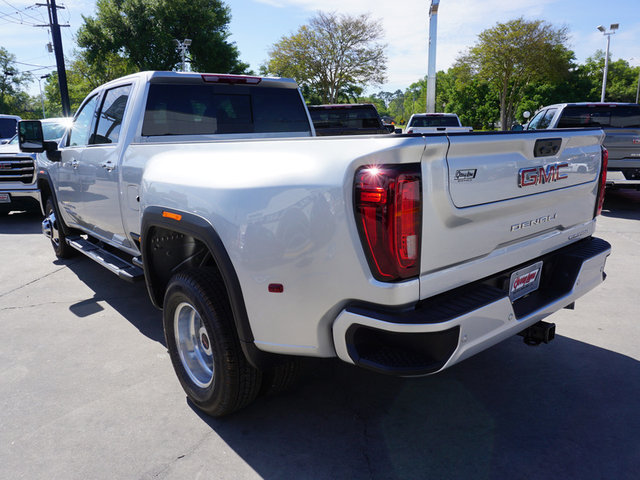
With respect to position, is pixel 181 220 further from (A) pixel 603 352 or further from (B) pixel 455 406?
(A) pixel 603 352

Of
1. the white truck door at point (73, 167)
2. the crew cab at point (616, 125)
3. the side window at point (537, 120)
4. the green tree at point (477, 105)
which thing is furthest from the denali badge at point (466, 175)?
the green tree at point (477, 105)

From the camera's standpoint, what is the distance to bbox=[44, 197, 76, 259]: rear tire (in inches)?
233

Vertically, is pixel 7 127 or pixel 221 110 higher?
pixel 7 127

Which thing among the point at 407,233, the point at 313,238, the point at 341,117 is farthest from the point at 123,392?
Answer: the point at 341,117

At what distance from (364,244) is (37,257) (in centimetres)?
643

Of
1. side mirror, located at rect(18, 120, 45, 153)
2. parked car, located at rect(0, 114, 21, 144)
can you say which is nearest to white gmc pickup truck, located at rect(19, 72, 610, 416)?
side mirror, located at rect(18, 120, 45, 153)

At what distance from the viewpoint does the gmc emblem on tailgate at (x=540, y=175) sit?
2.33 m

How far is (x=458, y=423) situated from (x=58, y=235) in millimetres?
5527

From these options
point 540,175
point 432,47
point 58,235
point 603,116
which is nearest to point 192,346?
point 540,175

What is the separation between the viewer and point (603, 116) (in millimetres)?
9352

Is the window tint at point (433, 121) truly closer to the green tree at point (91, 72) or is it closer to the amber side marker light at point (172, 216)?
the amber side marker light at point (172, 216)

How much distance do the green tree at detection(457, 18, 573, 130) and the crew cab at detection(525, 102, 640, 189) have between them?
1203 inches

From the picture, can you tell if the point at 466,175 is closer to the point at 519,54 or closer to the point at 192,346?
the point at 192,346

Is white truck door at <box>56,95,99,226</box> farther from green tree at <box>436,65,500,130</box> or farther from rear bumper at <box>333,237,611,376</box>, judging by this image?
green tree at <box>436,65,500,130</box>
